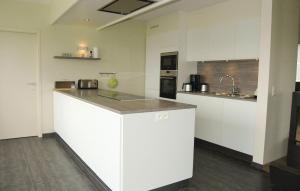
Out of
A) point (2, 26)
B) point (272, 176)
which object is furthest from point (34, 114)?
point (272, 176)

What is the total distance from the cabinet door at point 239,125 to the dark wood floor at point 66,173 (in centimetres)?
24

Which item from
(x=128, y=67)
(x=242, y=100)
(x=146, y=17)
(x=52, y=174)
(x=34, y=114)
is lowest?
(x=52, y=174)

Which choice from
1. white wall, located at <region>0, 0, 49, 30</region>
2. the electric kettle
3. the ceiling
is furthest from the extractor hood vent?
the electric kettle

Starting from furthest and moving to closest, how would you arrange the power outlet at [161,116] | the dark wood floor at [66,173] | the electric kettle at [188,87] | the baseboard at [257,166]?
the electric kettle at [188,87] < the baseboard at [257,166] < the dark wood floor at [66,173] < the power outlet at [161,116]

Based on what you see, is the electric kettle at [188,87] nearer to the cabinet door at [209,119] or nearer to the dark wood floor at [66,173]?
the cabinet door at [209,119]

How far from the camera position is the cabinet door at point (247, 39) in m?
3.58

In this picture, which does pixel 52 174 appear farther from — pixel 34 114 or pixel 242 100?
pixel 242 100

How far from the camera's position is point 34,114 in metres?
4.81

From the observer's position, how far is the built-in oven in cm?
483

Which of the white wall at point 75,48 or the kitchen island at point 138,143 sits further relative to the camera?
the white wall at point 75,48

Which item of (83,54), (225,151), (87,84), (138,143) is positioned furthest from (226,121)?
(83,54)

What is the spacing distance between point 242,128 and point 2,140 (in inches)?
161

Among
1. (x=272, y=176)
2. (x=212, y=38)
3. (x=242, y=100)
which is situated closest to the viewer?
(x=272, y=176)

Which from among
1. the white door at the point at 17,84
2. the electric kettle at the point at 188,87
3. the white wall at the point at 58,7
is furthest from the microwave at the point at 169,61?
the white door at the point at 17,84
